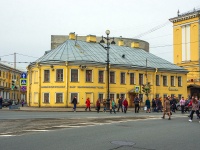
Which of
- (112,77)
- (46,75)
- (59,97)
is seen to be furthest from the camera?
(112,77)

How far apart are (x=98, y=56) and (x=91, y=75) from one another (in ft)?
13.7

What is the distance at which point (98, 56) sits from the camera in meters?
46.9

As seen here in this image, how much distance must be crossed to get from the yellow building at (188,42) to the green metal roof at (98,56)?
1511 centimetres

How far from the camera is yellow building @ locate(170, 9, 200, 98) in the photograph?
6666 centimetres

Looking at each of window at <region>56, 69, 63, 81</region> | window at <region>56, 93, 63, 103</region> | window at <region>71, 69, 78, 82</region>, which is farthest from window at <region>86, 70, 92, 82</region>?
window at <region>56, 93, 63, 103</region>

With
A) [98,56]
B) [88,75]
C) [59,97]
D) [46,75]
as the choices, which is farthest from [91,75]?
[46,75]

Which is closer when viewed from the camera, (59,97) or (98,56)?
(59,97)

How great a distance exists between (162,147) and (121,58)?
39.2 metres

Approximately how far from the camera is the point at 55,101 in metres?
42.8

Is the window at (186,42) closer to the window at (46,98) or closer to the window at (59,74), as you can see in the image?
the window at (59,74)

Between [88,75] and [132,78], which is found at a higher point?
[88,75]

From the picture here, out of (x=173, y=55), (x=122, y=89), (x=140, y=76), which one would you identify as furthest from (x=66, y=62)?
(x=173, y=55)

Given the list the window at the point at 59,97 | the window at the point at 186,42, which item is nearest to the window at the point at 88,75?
the window at the point at 59,97

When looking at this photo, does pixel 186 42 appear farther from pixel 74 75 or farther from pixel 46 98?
pixel 46 98
